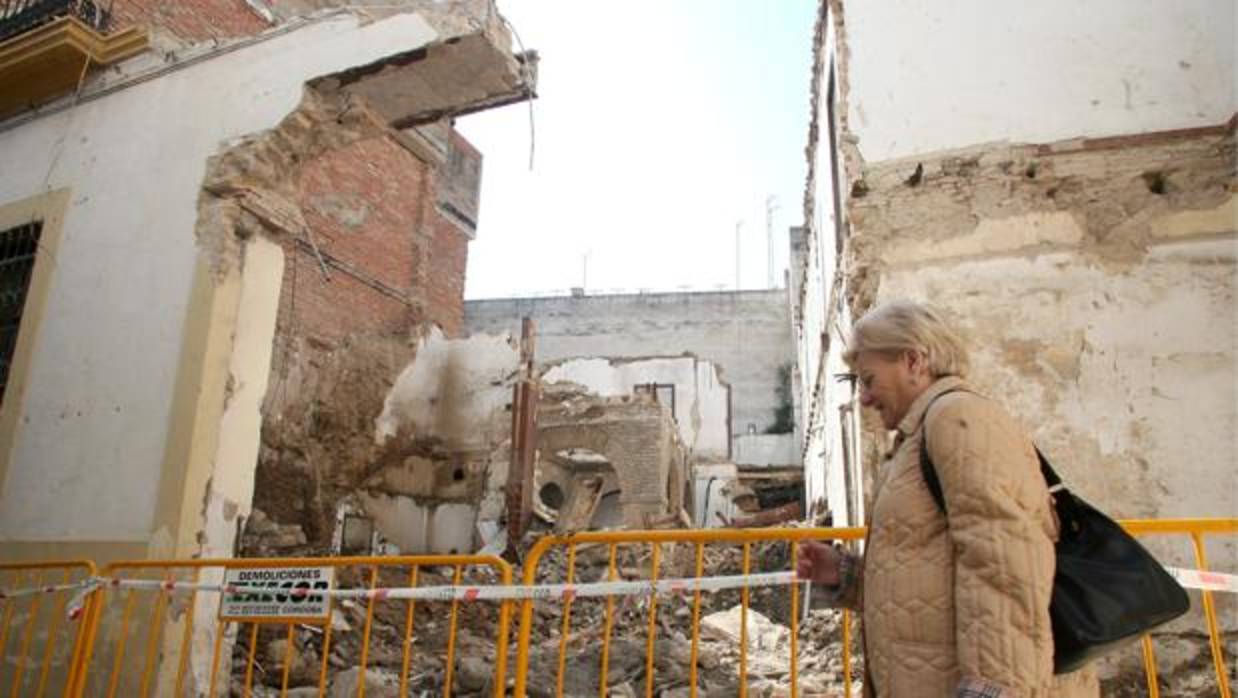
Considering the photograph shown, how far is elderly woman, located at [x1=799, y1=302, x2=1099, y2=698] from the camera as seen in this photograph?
1.75 m

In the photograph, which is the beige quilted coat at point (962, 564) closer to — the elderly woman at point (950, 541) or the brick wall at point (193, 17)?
the elderly woman at point (950, 541)

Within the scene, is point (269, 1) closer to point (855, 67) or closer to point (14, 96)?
point (14, 96)

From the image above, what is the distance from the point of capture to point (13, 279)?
7305 mm

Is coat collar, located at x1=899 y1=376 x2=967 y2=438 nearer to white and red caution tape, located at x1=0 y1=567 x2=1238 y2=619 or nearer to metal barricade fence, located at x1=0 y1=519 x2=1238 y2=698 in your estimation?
white and red caution tape, located at x1=0 y1=567 x2=1238 y2=619

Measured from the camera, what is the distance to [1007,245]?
567cm

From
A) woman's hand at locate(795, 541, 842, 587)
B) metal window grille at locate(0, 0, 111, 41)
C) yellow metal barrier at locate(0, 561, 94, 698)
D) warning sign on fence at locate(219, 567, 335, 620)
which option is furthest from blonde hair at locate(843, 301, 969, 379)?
metal window grille at locate(0, 0, 111, 41)

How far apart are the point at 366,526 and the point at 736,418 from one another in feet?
61.5

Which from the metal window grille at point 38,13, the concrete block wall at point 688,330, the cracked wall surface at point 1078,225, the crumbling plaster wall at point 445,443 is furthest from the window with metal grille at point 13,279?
the concrete block wall at point 688,330

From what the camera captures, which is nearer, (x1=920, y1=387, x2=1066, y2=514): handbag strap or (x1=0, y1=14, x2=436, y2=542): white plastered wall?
(x1=920, y1=387, x2=1066, y2=514): handbag strap

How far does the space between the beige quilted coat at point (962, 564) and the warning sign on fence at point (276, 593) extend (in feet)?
8.81

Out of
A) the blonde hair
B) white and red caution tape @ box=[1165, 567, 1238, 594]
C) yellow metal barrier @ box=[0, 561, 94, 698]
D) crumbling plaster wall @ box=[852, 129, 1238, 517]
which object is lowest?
yellow metal barrier @ box=[0, 561, 94, 698]

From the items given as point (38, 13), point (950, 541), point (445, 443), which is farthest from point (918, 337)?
point (445, 443)

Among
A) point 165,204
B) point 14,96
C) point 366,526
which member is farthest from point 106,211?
point 366,526

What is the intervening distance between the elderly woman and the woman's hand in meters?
0.36
